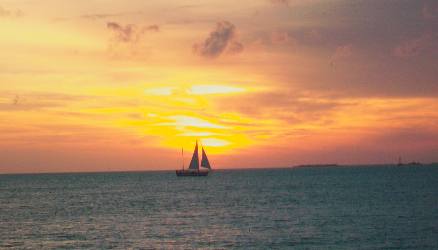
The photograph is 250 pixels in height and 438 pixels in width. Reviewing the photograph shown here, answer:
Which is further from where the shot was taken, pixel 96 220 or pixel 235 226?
pixel 96 220

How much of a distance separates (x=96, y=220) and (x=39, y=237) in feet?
61.7

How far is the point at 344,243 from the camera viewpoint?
184ft

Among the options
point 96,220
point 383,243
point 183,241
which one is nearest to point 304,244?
point 383,243

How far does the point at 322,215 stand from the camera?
8181cm

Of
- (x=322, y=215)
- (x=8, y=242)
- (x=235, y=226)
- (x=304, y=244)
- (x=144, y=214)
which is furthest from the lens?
(x=144, y=214)

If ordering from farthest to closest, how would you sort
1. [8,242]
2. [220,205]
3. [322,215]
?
1. [220,205]
2. [322,215]
3. [8,242]

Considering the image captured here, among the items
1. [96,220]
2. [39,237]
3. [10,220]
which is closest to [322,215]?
[96,220]

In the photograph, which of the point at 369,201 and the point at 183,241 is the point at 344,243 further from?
the point at 369,201

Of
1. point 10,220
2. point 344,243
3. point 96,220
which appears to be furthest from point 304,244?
point 10,220

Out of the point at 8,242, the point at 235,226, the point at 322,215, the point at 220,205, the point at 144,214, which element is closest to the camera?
the point at 8,242

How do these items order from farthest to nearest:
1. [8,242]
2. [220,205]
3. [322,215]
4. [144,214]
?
[220,205], [144,214], [322,215], [8,242]

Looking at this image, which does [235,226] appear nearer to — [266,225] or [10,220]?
[266,225]

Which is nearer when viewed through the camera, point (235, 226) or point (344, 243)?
point (344, 243)

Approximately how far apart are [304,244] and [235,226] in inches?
640
